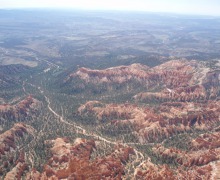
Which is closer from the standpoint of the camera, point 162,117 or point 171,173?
point 171,173

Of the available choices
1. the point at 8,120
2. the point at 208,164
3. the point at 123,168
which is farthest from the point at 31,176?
the point at 8,120

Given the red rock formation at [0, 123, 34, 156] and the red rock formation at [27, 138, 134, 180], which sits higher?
the red rock formation at [27, 138, 134, 180]

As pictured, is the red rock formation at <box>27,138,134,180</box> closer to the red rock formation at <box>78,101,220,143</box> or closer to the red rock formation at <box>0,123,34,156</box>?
the red rock formation at <box>0,123,34,156</box>

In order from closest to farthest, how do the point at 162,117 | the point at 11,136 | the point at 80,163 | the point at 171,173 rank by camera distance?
the point at 171,173 < the point at 80,163 < the point at 11,136 < the point at 162,117

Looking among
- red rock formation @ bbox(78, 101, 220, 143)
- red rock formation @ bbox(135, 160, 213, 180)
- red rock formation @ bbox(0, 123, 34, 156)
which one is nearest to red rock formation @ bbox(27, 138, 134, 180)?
red rock formation @ bbox(135, 160, 213, 180)

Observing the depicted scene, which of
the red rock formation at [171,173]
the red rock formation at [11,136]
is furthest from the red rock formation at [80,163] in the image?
the red rock formation at [11,136]

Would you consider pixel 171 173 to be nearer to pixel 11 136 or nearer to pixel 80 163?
pixel 80 163

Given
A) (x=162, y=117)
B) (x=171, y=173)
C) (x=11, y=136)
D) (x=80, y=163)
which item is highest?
(x=171, y=173)

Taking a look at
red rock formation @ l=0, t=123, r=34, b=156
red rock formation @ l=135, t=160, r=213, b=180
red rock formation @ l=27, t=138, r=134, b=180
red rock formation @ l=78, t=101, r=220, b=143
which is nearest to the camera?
red rock formation @ l=135, t=160, r=213, b=180

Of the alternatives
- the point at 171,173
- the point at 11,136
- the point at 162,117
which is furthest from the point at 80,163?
the point at 162,117

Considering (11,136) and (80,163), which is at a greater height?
(80,163)

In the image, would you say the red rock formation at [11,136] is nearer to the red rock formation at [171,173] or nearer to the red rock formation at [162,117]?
the red rock formation at [162,117]
